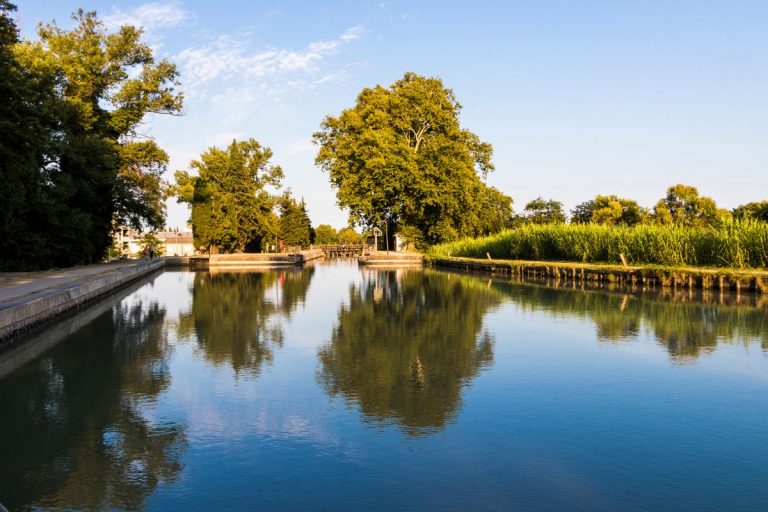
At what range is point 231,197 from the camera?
7200cm

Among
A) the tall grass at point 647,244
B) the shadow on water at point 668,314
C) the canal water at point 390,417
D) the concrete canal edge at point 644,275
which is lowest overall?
the canal water at point 390,417

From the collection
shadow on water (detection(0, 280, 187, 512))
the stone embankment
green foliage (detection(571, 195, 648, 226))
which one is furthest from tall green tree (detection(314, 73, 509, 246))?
shadow on water (detection(0, 280, 187, 512))

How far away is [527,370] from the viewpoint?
11.9 m

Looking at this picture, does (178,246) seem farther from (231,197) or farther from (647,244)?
(647,244)

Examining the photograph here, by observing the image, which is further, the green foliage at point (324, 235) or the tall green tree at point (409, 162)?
the green foliage at point (324, 235)

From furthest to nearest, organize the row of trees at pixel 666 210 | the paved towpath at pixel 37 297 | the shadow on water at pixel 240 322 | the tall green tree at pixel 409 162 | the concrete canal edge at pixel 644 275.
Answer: the row of trees at pixel 666 210 < the tall green tree at pixel 409 162 < the concrete canal edge at pixel 644 275 < the paved towpath at pixel 37 297 < the shadow on water at pixel 240 322

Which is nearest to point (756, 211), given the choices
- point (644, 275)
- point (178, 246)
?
point (644, 275)

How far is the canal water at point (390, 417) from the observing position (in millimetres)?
6109

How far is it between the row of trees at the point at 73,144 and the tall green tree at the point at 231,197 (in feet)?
65.4

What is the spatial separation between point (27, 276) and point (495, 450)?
27583 millimetres

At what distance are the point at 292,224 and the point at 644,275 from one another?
73.7 m

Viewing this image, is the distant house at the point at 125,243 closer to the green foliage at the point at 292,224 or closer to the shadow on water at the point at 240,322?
the green foliage at the point at 292,224

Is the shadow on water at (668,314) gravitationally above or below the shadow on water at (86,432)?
above

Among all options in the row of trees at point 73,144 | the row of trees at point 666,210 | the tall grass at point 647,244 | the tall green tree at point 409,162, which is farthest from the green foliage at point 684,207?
the row of trees at point 73,144
